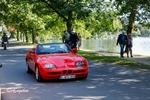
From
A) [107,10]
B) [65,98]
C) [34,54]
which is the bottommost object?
[65,98]

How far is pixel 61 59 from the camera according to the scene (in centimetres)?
982

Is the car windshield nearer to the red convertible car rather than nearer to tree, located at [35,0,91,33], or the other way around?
the red convertible car

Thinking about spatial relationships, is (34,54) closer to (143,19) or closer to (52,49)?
(52,49)

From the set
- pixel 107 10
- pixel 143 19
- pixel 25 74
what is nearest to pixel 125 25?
pixel 143 19

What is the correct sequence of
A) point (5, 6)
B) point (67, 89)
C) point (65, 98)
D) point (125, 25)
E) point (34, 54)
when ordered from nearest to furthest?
point (65, 98)
point (67, 89)
point (34, 54)
point (125, 25)
point (5, 6)

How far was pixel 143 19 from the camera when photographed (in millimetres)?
20469

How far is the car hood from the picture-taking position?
9.59m

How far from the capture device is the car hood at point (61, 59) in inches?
377

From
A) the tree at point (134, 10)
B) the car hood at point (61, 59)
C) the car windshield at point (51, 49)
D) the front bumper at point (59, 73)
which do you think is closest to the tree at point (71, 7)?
the tree at point (134, 10)

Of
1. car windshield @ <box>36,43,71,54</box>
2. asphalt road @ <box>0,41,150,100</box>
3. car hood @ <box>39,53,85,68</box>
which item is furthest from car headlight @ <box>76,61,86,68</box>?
car windshield @ <box>36,43,71,54</box>

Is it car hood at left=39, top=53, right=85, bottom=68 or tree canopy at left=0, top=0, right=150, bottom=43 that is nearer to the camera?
car hood at left=39, top=53, right=85, bottom=68

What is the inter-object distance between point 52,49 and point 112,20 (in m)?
23.3

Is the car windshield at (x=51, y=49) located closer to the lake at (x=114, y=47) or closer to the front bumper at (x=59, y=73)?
the front bumper at (x=59, y=73)

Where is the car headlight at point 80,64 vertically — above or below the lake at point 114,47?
above
